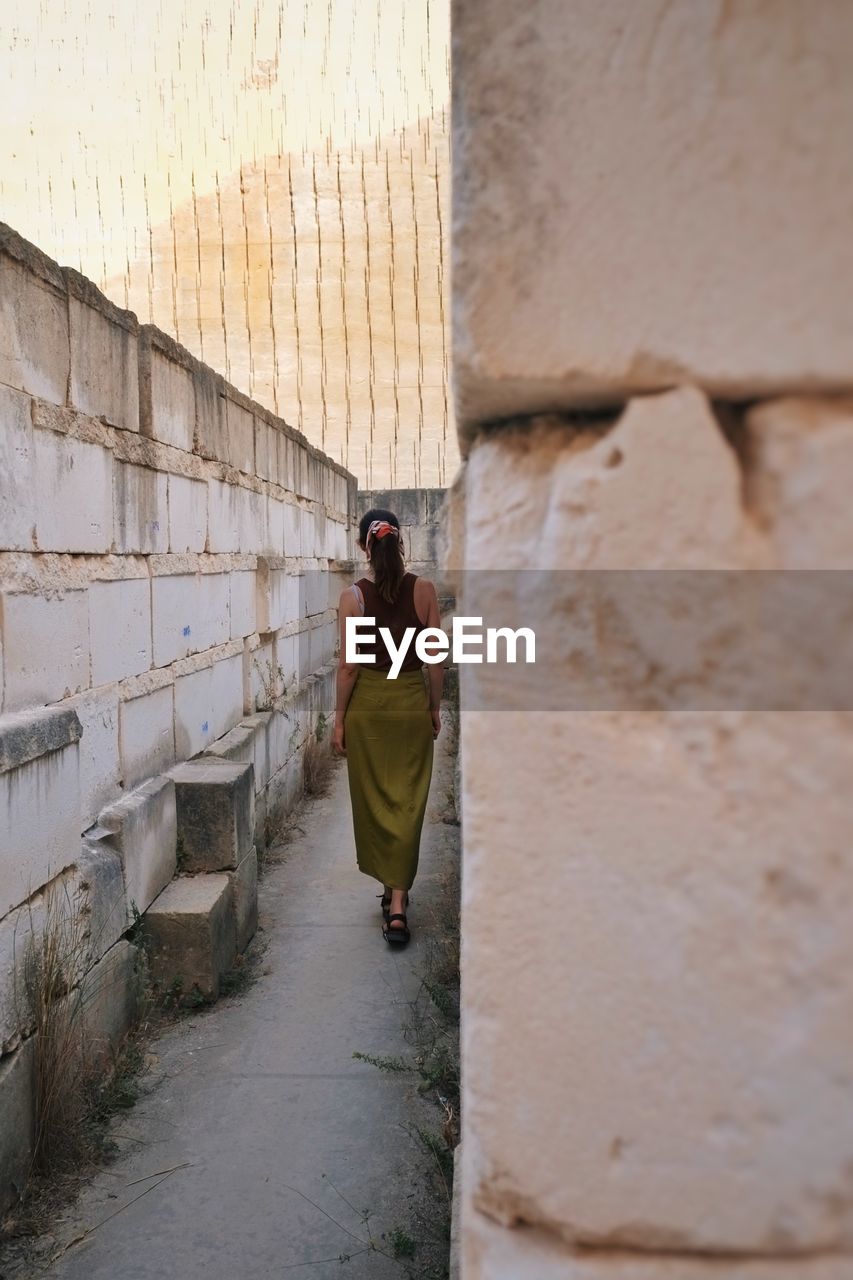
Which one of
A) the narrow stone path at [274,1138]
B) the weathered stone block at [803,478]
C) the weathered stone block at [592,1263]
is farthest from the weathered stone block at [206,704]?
the weathered stone block at [803,478]

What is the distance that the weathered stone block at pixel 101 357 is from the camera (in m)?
3.17

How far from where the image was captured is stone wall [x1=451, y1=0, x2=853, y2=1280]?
2.80 feet

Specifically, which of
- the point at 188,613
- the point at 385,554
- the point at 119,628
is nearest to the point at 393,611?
the point at 385,554

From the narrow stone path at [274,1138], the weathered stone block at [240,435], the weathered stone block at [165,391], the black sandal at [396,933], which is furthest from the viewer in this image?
the weathered stone block at [240,435]

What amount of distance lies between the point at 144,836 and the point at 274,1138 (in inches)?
46.6

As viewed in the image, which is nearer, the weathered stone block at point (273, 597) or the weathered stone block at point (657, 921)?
the weathered stone block at point (657, 921)

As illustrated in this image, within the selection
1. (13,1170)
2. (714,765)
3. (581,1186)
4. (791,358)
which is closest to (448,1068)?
(13,1170)

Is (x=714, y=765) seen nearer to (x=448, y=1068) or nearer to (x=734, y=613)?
(x=734, y=613)

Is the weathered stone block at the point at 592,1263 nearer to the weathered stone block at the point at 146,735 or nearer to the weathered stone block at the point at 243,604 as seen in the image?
the weathered stone block at the point at 146,735

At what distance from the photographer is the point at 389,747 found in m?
4.52

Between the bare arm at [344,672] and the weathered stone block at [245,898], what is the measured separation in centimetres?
65

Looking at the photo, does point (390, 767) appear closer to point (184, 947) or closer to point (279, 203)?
point (184, 947)

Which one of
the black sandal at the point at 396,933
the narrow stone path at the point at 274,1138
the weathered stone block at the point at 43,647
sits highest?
the weathered stone block at the point at 43,647

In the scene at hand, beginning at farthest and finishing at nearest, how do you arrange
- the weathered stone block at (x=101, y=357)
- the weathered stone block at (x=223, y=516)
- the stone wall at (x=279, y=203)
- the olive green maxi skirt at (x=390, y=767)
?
the stone wall at (x=279, y=203) < the weathered stone block at (x=223, y=516) < the olive green maxi skirt at (x=390, y=767) < the weathered stone block at (x=101, y=357)
